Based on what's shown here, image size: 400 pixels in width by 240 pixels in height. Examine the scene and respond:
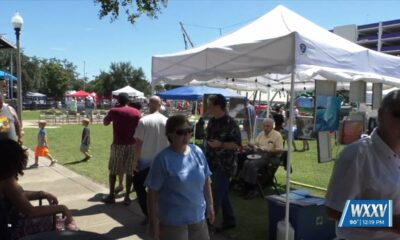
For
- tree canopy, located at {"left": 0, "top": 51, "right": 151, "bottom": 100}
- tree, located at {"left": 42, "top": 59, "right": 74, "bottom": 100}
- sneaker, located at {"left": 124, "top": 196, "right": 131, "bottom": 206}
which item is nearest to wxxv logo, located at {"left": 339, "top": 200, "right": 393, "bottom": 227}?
sneaker, located at {"left": 124, "top": 196, "right": 131, "bottom": 206}

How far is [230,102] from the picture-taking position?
1131 centimetres

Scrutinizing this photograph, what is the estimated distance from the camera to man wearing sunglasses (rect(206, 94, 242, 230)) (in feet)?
16.9

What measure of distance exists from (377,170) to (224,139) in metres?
Result: 3.25

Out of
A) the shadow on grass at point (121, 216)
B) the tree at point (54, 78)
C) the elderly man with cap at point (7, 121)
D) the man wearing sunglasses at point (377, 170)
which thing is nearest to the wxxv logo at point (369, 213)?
the man wearing sunglasses at point (377, 170)

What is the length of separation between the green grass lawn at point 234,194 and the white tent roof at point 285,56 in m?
2.21

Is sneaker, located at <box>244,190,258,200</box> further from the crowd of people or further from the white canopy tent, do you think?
the white canopy tent

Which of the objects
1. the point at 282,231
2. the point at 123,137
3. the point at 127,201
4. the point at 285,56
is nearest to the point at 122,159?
the point at 123,137

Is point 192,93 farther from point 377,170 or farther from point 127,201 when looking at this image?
point 377,170

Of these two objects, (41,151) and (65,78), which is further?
(65,78)

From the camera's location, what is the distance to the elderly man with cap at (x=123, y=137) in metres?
6.57

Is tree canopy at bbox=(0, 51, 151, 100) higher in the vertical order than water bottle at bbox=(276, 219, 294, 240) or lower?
higher

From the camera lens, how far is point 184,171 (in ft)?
10.4

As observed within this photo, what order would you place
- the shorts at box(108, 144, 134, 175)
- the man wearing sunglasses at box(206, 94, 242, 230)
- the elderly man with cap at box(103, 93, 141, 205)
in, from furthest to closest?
1. the shorts at box(108, 144, 134, 175)
2. the elderly man with cap at box(103, 93, 141, 205)
3. the man wearing sunglasses at box(206, 94, 242, 230)

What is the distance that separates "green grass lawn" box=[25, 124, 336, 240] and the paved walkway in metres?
0.44
